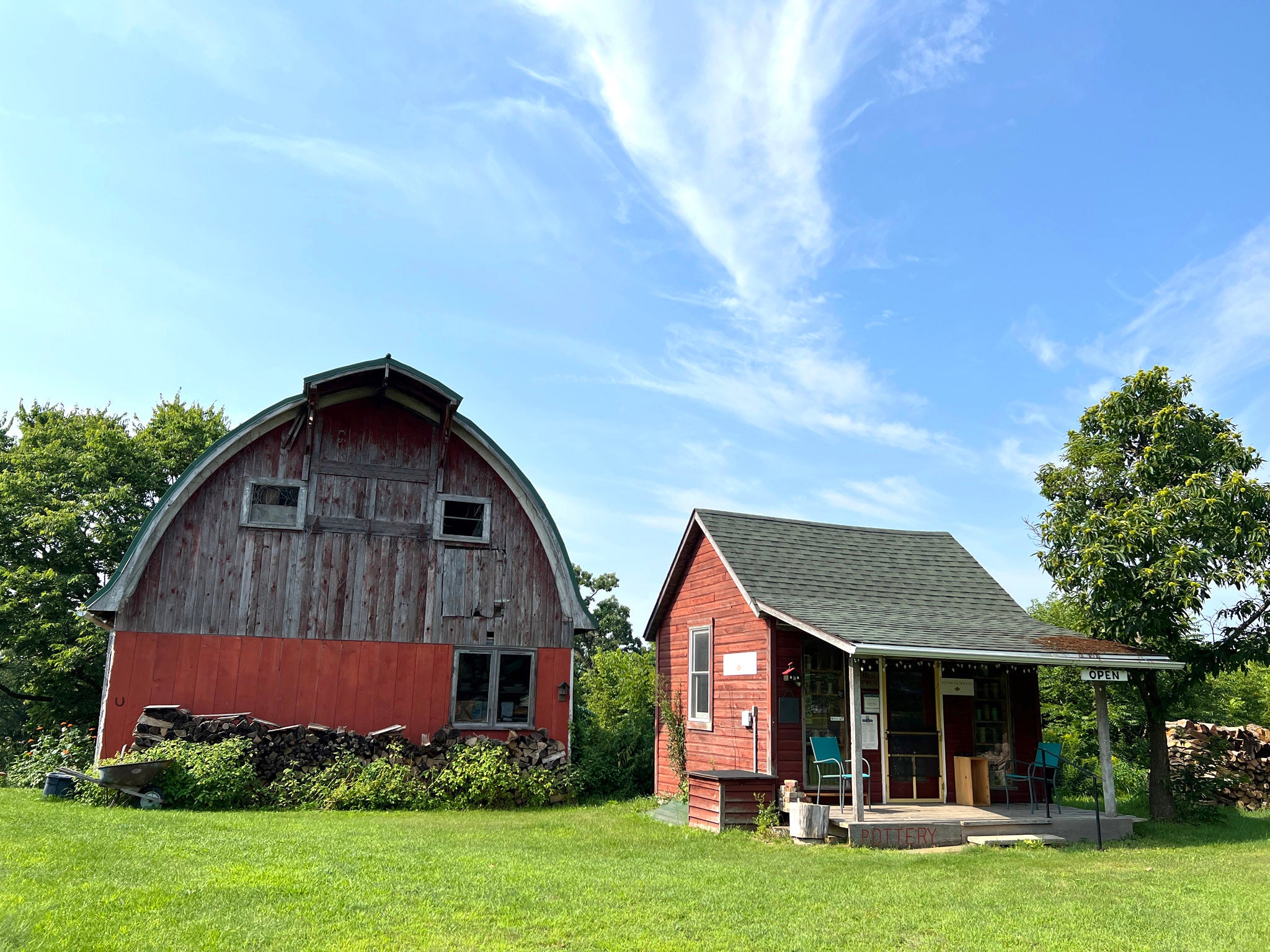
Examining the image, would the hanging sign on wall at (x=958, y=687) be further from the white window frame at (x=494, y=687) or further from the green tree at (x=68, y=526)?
the green tree at (x=68, y=526)

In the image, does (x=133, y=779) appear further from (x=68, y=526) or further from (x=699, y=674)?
(x=68, y=526)

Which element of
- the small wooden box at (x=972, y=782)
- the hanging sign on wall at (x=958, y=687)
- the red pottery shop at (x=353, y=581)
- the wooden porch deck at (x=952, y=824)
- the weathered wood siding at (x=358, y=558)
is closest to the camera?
the wooden porch deck at (x=952, y=824)

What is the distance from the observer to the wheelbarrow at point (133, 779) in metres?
11.3

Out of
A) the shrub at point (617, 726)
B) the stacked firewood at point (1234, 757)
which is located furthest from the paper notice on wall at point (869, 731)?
the stacked firewood at point (1234, 757)

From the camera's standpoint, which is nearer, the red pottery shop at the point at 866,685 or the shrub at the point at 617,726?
the red pottery shop at the point at 866,685

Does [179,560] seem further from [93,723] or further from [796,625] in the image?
[93,723]

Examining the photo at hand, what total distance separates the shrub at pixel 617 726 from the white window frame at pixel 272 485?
612cm

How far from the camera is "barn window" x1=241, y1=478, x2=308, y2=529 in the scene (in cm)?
1431

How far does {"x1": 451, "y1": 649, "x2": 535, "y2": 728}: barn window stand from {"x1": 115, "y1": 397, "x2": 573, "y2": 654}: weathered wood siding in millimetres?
297

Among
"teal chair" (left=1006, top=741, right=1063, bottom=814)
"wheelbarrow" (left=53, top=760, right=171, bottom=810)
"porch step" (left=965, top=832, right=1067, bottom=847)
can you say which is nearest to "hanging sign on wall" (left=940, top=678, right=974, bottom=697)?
"teal chair" (left=1006, top=741, right=1063, bottom=814)

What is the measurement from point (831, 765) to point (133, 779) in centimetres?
893

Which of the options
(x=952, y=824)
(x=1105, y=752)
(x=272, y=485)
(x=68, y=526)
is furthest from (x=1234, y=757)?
(x=68, y=526)

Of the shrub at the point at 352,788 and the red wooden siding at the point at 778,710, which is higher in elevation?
the red wooden siding at the point at 778,710

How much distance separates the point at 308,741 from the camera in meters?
13.4
